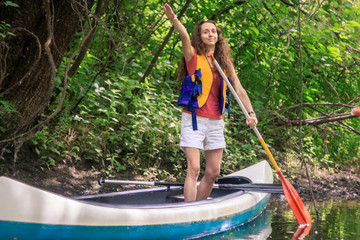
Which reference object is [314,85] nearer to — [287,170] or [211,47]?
→ [287,170]

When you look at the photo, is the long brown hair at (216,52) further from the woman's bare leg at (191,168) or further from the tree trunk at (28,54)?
the tree trunk at (28,54)

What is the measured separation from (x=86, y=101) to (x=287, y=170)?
145 inches

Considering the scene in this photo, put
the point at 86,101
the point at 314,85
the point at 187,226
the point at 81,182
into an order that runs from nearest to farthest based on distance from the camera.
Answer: the point at 187,226 < the point at 81,182 < the point at 86,101 < the point at 314,85

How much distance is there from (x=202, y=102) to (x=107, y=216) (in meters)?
1.39

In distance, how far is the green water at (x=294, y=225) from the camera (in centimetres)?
395

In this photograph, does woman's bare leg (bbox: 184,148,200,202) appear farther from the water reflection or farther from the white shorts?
the water reflection

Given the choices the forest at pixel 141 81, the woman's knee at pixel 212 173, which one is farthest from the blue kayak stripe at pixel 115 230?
the forest at pixel 141 81

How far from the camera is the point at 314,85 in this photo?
7.88m

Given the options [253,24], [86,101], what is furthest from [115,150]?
[253,24]

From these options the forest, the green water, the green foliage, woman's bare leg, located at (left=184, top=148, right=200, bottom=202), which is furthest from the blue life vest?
the green foliage

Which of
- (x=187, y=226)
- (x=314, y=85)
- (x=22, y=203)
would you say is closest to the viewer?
(x=22, y=203)

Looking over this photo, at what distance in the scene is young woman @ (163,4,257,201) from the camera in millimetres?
3863

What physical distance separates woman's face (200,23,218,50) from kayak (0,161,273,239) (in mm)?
1469

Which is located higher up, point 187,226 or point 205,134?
point 205,134
